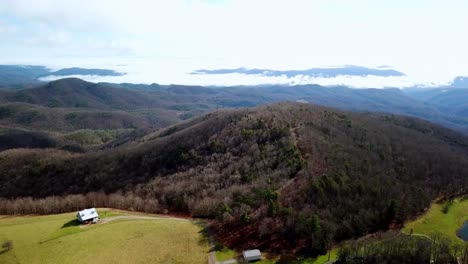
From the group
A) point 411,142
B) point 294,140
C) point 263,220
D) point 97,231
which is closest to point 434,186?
point 411,142

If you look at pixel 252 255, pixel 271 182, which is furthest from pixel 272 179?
pixel 252 255

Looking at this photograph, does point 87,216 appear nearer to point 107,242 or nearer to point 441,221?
point 107,242

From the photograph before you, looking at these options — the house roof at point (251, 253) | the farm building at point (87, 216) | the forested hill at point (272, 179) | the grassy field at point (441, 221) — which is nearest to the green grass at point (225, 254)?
the house roof at point (251, 253)

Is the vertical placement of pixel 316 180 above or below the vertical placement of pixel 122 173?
above

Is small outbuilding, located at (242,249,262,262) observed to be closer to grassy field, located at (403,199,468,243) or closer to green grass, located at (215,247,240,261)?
green grass, located at (215,247,240,261)

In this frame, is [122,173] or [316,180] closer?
[316,180]

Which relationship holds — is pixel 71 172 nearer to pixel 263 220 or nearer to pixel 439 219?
pixel 263 220

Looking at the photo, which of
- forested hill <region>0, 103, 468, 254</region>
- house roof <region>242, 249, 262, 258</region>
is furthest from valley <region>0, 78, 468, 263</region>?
house roof <region>242, 249, 262, 258</region>
